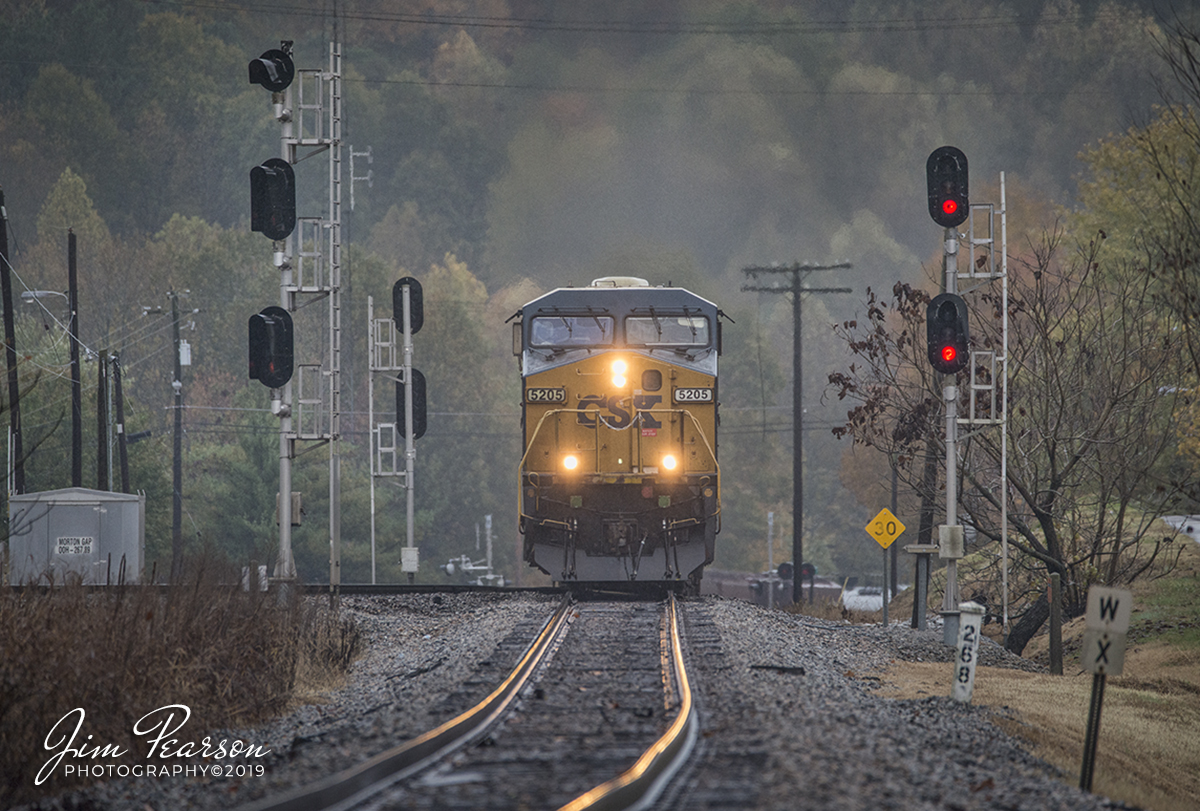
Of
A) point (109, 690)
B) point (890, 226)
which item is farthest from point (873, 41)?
point (109, 690)

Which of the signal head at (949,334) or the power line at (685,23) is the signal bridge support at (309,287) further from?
the power line at (685,23)

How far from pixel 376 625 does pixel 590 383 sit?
4.57m

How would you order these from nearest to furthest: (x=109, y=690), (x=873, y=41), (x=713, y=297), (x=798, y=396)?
(x=109, y=690)
(x=798, y=396)
(x=713, y=297)
(x=873, y=41)

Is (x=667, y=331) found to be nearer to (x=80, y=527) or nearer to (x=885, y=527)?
(x=885, y=527)

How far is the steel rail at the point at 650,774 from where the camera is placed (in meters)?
6.94

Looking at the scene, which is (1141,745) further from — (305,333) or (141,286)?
(141,286)

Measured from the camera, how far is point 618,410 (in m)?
19.0

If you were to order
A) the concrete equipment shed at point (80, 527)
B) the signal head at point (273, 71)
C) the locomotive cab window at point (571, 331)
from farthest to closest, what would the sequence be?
the concrete equipment shed at point (80, 527)
the locomotive cab window at point (571, 331)
the signal head at point (273, 71)

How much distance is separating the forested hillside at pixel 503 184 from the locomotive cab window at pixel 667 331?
8.60 m

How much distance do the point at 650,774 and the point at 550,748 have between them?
1.14 m

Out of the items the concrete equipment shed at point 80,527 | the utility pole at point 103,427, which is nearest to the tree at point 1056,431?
the concrete equipment shed at point 80,527

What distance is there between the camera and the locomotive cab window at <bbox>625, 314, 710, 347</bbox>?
1928 cm

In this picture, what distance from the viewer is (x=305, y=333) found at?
245 ft

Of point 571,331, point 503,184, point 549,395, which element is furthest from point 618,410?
point 503,184
